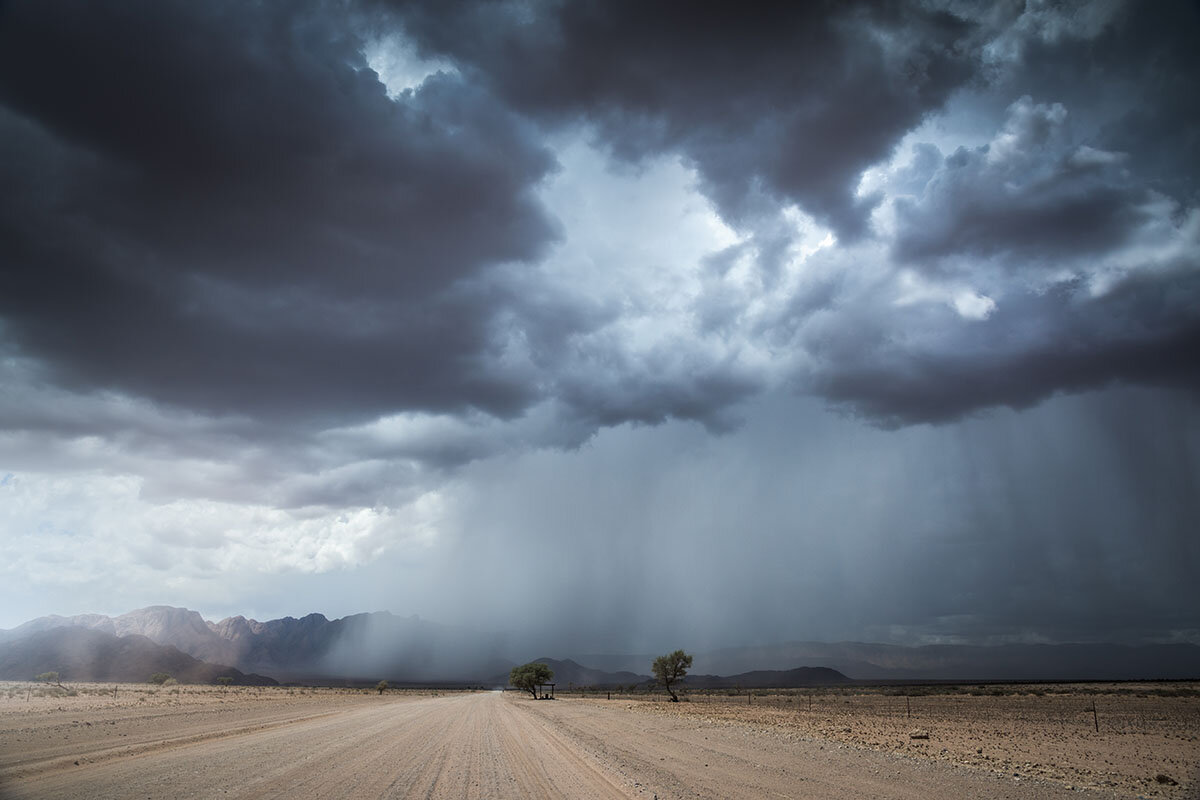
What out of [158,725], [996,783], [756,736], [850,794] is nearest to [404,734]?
[158,725]

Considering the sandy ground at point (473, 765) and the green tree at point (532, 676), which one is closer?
the sandy ground at point (473, 765)

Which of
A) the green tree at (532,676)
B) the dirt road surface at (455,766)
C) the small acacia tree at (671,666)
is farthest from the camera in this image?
the green tree at (532,676)

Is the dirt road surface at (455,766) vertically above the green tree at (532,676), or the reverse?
the dirt road surface at (455,766)

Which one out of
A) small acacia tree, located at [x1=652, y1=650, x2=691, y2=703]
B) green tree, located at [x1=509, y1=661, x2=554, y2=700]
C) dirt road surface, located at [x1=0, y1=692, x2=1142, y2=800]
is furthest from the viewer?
green tree, located at [x1=509, y1=661, x2=554, y2=700]

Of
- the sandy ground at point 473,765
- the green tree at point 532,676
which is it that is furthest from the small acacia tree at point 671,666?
the sandy ground at point 473,765

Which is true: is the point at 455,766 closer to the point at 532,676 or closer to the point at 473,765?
the point at 473,765

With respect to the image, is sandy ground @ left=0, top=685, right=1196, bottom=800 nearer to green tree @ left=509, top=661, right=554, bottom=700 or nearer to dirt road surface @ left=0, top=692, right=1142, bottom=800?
dirt road surface @ left=0, top=692, right=1142, bottom=800

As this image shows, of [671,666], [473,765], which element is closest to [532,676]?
[671,666]

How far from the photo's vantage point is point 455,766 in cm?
2011

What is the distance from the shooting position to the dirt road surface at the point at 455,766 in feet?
53.3

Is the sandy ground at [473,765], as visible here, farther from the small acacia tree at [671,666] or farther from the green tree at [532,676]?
the green tree at [532,676]

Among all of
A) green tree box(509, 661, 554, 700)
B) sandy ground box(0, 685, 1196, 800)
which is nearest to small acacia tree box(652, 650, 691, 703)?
green tree box(509, 661, 554, 700)

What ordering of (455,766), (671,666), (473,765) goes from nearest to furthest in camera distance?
(455,766) < (473,765) < (671,666)

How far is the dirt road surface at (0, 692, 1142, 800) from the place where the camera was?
16234mm
